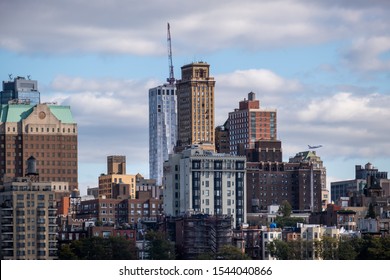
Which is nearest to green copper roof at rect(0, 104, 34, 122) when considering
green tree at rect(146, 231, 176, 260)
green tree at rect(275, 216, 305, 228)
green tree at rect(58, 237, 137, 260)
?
green tree at rect(275, 216, 305, 228)

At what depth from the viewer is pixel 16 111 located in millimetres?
186125

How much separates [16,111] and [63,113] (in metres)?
6.01

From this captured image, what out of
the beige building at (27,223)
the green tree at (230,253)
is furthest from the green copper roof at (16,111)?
the green tree at (230,253)

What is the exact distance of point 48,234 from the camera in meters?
116

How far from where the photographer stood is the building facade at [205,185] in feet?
533

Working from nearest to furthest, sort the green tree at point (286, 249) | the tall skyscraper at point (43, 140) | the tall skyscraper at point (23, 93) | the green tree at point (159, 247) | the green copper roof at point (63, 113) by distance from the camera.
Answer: the green tree at point (159, 247) → the green tree at point (286, 249) → the green copper roof at point (63, 113) → the tall skyscraper at point (43, 140) → the tall skyscraper at point (23, 93)

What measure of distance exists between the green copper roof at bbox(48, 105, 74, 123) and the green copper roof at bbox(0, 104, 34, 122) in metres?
3.03

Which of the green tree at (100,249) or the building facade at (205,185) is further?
the building facade at (205,185)

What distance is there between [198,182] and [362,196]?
80.8ft

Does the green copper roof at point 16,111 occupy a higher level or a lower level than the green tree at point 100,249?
higher

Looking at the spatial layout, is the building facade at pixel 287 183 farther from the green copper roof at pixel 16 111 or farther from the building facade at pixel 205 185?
the green copper roof at pixel 16 111

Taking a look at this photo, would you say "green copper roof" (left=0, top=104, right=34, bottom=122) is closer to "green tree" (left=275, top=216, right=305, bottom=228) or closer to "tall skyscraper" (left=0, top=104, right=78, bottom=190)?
"tall skyscraper" (left=0, top=104, right=78, bottom=190)

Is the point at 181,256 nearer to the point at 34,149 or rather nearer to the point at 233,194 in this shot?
the point at 233,194

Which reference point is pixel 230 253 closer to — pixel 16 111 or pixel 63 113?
pixel 63 113
